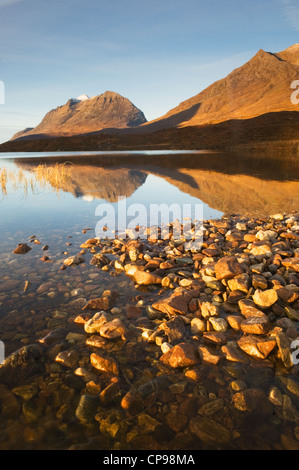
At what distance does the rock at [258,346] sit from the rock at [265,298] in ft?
3.10

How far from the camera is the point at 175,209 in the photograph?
14.2 metres

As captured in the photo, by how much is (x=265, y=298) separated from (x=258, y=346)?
47.4 inches

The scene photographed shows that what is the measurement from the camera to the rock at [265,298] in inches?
199

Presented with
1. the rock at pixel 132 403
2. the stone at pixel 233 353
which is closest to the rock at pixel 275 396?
the stone at pixel 233 353

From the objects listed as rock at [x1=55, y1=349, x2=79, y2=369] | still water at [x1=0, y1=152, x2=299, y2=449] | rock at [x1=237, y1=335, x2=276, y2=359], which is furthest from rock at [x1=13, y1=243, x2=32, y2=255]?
rock at [x1=237, y1=335, x2=276, y2=359]

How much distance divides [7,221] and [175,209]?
26.2 ft

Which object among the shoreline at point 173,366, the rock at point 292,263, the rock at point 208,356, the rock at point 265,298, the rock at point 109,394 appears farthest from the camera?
the rock at point 292,263

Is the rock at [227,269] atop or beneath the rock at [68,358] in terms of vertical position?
atop

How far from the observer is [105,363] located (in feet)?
13.0

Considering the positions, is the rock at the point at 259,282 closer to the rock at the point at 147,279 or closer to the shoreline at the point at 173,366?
the shoreline at the point at 173,366

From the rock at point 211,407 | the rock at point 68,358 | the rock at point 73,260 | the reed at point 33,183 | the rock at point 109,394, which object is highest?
the reed at point 33,183

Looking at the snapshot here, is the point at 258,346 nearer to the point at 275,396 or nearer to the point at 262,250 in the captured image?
the point at 275,396
